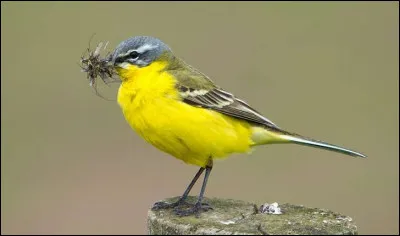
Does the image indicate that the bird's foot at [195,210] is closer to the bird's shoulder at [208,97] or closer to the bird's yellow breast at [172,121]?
the bird's yellow breast at [172,121]

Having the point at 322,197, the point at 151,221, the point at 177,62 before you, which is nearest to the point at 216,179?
the point at 322,197

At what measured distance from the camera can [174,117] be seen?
6773 millimetres

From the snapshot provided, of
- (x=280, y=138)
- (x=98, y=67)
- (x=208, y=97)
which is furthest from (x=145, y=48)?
(x=280, y=138)

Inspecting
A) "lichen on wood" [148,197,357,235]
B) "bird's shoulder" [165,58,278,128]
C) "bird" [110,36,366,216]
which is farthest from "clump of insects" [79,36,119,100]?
"lichen on wood" [148,197,357,235]

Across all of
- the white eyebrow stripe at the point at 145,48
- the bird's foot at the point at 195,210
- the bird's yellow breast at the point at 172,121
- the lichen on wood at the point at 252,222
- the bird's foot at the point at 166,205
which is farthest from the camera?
the white eyebrow stripe at the point at 145,48

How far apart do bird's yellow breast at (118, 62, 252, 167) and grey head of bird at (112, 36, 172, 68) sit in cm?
6

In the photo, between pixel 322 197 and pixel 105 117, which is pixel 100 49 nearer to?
pixel 322 197

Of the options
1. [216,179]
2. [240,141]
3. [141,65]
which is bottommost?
[216,179]

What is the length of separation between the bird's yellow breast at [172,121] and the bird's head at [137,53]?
46 mm

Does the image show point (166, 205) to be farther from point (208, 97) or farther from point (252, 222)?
point (208, 97)

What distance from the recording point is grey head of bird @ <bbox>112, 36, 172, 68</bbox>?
7094 millimetres

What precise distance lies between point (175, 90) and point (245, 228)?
5.85 ft

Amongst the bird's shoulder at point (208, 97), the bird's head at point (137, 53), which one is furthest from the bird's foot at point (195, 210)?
the bird's head at point (137, 53)

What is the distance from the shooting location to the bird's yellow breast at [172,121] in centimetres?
676
